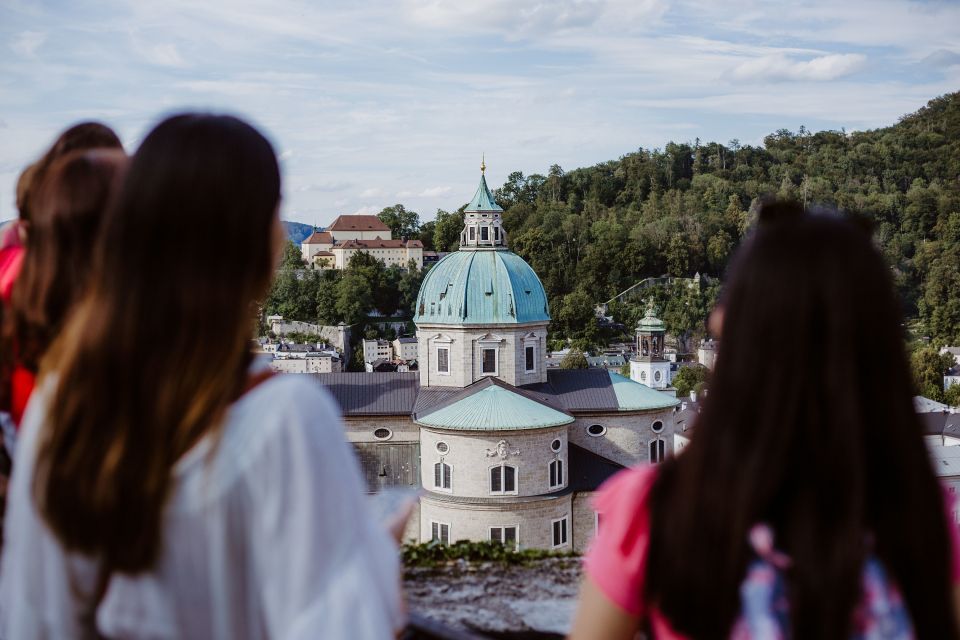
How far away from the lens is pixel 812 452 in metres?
1.51

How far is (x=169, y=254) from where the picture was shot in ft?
4.74

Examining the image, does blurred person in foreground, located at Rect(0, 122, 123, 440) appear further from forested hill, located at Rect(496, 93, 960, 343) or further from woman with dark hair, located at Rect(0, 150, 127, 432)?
forested hill, located at Rect(496, 93, 960, 343)

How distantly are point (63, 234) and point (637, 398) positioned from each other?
2179cm

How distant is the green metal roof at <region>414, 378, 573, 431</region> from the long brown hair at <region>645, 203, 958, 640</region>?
1844 centimetres

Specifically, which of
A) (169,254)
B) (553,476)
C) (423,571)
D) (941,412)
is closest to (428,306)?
(553,476)

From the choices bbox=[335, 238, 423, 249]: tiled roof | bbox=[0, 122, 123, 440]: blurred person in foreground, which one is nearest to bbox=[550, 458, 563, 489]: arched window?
bbox=[0, 122, 123, 440]: blurred person in foreground

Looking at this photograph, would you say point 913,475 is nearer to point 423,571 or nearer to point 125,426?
point 125,426

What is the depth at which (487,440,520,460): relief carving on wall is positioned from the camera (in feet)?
65.7

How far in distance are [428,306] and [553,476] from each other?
6.18 metres

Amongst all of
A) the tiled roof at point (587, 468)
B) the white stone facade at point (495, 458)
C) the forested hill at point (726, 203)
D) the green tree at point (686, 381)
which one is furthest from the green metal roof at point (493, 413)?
the forested hill at point (726, 203)

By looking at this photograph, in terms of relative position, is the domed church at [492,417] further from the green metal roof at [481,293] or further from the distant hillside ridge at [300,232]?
the distant hillside ridge at [300,232]

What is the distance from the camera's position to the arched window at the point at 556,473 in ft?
67.4

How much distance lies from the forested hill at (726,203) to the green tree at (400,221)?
9.41m

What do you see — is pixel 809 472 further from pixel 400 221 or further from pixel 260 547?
pixel 400 221
